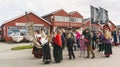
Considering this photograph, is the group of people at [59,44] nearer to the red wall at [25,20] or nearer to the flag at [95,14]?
the flag at [95,14]

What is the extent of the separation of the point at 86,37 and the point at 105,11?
40.2 ft

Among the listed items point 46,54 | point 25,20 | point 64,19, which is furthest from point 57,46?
point 64,19

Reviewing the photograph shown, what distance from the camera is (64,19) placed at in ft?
189

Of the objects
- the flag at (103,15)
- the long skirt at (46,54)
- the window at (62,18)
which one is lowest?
the long skirt at (46,54)

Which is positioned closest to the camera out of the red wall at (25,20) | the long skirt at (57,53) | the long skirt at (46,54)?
the long skirt at (46,54)

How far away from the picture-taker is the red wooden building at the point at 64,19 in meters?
55.2

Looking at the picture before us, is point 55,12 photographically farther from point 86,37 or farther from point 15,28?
point 86,37

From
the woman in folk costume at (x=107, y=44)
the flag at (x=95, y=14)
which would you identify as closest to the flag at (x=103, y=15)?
the flag at (x=95, y=14)

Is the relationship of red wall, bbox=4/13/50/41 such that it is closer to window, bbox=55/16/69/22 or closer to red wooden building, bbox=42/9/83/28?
red wooden building, bbox=42/9/83/28

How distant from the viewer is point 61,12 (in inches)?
2244

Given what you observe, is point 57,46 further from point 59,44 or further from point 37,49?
point 37,49

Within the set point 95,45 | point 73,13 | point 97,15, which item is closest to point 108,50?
point 95,45

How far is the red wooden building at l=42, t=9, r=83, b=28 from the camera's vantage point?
5525 cm

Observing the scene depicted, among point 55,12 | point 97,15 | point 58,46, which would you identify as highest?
point 55,12
